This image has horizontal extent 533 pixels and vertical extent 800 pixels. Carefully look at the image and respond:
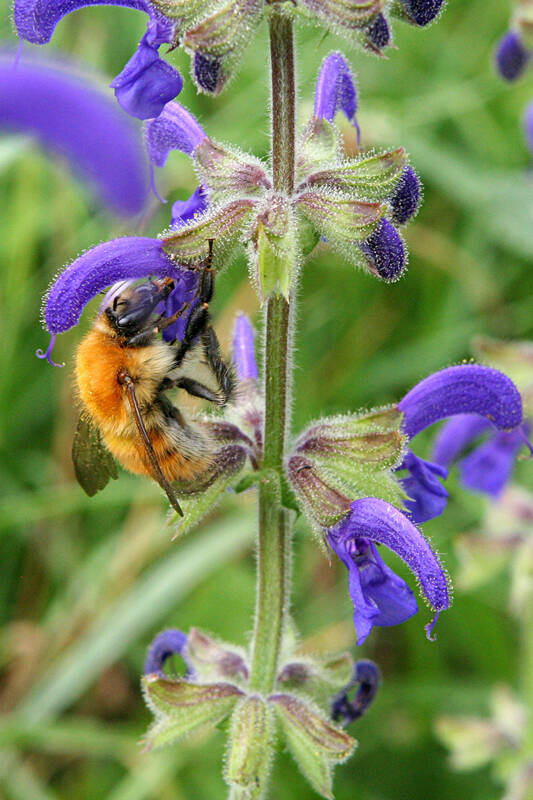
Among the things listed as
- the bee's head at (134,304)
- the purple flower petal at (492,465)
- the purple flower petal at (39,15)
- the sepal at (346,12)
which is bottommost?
the purple flower petal at (492,465)

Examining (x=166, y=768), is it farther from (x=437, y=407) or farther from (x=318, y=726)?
(x=437, y=407)

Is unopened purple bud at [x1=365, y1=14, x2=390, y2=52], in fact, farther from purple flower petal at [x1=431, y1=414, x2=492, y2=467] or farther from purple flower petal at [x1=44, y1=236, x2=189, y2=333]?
purple flower petal at [x1=431, y1=414, x2=492, y2=467]

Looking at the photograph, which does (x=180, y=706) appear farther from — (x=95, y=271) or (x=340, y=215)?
(x=340, y=215)

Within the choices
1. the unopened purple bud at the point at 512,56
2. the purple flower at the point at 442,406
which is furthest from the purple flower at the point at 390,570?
the unopened purple bud at the point at 512,56

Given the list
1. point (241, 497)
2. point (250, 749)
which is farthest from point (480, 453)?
point (250, 749)

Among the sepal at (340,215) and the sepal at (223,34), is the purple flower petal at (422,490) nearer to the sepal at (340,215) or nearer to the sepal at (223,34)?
the sepal at (340,215)

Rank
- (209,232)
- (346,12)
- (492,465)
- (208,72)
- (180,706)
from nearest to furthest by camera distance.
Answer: (346,12) → (208,72) → (209,232) → (180,706) → (492,465)

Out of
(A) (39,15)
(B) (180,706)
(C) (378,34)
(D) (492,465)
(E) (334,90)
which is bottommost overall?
(D) (492,465)
